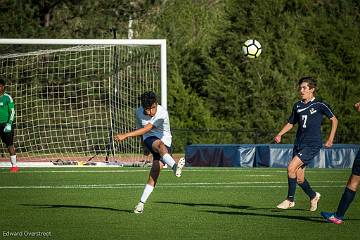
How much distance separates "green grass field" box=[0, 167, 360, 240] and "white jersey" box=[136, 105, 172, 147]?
3.85ft

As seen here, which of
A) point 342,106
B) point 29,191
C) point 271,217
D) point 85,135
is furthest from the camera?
point 342,106

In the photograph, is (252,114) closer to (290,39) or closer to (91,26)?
(290,39)

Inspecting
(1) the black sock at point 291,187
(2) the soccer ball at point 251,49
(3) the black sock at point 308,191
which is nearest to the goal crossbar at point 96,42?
(2) the soccer ball at point 251,49

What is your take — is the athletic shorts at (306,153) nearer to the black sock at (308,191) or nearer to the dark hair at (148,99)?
Answer: the black sock at (308,191)

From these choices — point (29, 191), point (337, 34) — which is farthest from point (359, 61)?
point (29, 191)

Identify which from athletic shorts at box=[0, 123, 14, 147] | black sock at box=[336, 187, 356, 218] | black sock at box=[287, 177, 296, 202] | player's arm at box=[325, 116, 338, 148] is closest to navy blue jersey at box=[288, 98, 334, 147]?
player's arm at box=[325, 116, 338, 148]

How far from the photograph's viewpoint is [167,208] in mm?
17125

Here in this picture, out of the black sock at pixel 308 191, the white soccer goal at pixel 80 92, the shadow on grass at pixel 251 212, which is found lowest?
the white soccer goal at pixel 80 92

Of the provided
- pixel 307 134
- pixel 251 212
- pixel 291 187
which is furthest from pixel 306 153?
pixel 251 212

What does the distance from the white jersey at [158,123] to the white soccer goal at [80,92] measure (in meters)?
14.7

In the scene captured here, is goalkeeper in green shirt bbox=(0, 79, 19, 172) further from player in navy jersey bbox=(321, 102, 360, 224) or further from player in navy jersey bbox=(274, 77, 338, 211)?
player in navy jersey bbox=(321, 102, 360, 224)

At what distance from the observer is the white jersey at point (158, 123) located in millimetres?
16031

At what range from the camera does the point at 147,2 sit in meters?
52.9

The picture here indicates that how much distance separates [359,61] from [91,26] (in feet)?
42.4
